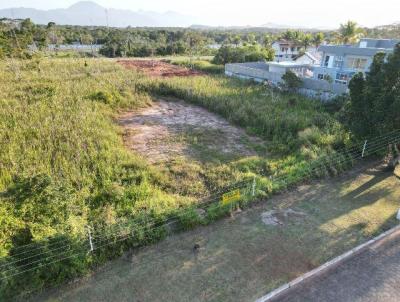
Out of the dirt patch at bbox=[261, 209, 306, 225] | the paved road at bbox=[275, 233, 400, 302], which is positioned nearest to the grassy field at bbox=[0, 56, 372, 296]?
the dirt patch at bbox=[261, 209, 306, 225]

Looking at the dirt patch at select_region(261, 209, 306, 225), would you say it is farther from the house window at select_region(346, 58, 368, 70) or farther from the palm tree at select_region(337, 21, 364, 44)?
the palm tree at select_region(337, 21, 364, 44)

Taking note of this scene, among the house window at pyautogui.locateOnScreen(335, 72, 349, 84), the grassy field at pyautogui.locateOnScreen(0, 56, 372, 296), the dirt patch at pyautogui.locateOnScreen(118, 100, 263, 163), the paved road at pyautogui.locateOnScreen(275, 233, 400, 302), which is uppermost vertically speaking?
the house window at pyautogui.locateOnScreen(335, 72, 349, 84)

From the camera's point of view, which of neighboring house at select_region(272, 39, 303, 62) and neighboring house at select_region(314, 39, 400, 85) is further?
neighboring house at select_region(272, 39, 303, 62)

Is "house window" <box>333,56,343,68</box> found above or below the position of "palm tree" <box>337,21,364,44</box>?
below

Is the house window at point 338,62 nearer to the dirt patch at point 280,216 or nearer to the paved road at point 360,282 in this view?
the dirt patch at point 280,216

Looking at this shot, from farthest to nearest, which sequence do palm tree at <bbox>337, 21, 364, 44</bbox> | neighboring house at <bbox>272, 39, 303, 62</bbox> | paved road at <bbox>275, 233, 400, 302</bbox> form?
neighboring house at <bbox>272, 39, 303, 62</bbox>
palm tree at <bbox>337, 21, 364, 44</bbox>
paved road at <bbox>275, 233, 400, 302</bbox>

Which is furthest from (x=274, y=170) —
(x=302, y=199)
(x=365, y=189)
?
(x=365, y=189)

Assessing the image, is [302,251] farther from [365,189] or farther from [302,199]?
[365,189]

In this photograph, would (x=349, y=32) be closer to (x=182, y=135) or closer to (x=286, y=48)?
(x=286, y=48)
